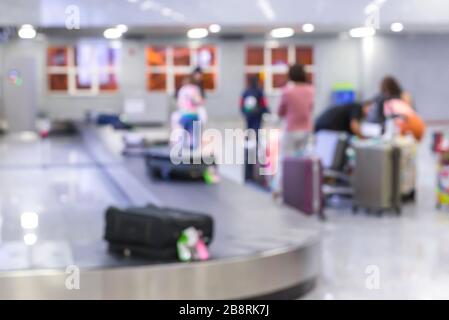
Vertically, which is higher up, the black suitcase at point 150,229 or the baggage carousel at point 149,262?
the black suitcase at point 150,229

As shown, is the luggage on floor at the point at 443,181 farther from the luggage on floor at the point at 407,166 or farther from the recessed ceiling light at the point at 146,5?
the recessed ceiling light at the point at 146,5

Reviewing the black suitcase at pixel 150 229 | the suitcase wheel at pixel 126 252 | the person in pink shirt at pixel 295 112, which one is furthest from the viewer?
the person in pink shirt at pixel 295 112

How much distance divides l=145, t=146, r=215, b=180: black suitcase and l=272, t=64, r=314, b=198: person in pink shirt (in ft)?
2.97

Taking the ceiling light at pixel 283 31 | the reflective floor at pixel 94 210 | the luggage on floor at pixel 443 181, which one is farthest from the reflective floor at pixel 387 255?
the ceiling light at pixel 283 31

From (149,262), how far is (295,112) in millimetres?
4719

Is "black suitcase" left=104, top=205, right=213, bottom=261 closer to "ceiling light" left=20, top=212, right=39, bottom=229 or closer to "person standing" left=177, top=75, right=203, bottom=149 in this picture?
"ceiling light" left=20, top=212, right=39, bottom=229

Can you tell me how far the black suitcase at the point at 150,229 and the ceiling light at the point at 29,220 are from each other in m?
1.84

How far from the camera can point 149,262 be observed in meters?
5.33

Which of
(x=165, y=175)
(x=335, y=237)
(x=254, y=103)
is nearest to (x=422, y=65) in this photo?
(x=335, y=237)

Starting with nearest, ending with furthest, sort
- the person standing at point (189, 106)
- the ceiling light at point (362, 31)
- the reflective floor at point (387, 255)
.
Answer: the ceiling light at point (362, 31), the reflective floor at point (387, 255), the person standing at point (189, 106)

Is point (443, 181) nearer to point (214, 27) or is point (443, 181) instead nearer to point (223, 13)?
point (214, 27)

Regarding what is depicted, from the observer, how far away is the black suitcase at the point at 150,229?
5316 mm

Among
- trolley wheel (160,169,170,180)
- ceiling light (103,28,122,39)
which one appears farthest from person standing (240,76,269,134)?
ceiling light (103,28,122,39)
